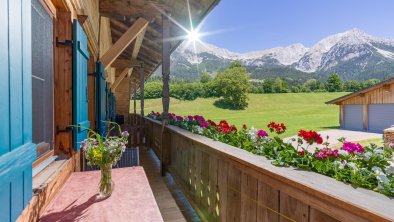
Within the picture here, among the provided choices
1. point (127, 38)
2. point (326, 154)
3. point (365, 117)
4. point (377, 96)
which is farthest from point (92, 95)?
point (365, 117)

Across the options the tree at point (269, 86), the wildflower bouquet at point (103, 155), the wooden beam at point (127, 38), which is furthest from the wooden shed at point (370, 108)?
the tree at point (269, 86)

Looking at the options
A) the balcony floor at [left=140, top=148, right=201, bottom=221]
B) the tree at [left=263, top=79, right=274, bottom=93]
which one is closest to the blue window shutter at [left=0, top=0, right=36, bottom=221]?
the balcony floor at [left=140, top=148, right=201, bottom=221]

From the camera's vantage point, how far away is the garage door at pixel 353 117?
25.2 metres

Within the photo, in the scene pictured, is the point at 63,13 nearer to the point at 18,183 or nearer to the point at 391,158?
the point at 18,183

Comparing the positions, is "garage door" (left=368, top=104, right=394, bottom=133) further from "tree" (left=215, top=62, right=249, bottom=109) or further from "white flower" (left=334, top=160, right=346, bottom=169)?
"tree" (left=215, top=62, right=249, bottom=109)

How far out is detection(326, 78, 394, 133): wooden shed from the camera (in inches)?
854

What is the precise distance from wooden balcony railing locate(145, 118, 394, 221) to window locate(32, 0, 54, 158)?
151 centimetres

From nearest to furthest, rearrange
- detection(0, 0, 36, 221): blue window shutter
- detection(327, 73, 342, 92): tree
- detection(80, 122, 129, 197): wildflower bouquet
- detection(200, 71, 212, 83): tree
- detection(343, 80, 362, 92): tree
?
detection(0, 0, 36, 221): blue window shutter, detection(80, 122, 129, 197): wildflower bouquet, detection(343, 80, 362, 92): tree, detection(327, 73, 342, 92): tree, detection(200, 71, 212, 83): tree

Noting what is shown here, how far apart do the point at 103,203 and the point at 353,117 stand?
29.7 m

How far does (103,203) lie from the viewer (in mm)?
1615

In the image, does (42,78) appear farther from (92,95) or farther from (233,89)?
(233,89)

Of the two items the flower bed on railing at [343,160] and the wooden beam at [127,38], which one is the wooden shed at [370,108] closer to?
the wooden beam at [127,38]

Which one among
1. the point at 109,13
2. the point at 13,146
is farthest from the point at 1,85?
the point at 109,13

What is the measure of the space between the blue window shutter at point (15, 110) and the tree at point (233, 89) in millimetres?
57772
